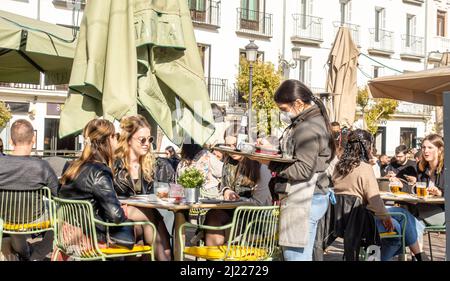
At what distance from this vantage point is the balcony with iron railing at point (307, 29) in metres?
30.4

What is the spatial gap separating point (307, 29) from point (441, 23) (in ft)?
41.2

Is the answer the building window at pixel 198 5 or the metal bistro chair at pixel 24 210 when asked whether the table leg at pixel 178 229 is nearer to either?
the metal bistro chair at pixel 24 210

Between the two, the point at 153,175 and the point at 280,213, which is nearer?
the point at 280,213

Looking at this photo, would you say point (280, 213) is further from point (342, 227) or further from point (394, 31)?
point (394, 31)

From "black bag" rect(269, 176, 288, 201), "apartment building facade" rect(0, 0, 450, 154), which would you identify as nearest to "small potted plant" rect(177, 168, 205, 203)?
"black bag" rect(269, 176, 288, 201)

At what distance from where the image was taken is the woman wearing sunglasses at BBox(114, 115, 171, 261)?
17.7 feet

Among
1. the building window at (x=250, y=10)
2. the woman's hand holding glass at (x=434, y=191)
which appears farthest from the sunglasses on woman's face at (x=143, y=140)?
the building window at (x=250, y=10)

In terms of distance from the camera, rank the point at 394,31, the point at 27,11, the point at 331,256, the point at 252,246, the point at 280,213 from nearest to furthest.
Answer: the point at 280,213
the point at 252,246
the point at 331,256
the point at 27,11
the point at 394,31

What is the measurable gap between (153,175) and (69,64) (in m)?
2.52

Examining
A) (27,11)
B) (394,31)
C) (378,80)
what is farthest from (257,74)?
(378,80)

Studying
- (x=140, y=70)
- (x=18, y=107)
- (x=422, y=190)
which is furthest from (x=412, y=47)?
(x=140, y=70)

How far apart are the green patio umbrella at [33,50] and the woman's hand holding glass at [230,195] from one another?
2587 millimetres

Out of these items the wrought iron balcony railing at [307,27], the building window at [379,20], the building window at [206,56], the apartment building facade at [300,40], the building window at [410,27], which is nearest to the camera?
the apartment building facade at [300,40]

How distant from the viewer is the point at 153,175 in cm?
621
